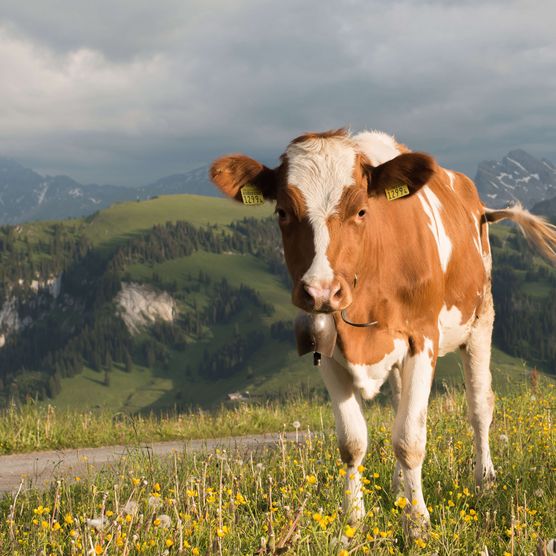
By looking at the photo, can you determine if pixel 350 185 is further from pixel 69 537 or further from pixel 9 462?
pixel 9 462

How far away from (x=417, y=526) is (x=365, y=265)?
2245mm

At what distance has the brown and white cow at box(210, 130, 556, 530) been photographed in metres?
5.48

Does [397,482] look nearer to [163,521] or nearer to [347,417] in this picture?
[347,417]

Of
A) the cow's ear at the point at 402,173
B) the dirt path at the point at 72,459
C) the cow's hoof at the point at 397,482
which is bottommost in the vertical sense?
the dirt path at the point at 72,459

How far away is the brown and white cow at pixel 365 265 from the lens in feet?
18.0

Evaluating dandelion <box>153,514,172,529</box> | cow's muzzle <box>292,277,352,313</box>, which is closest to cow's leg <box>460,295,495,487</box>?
cow's muzzle <box>292,277,352,313</box>

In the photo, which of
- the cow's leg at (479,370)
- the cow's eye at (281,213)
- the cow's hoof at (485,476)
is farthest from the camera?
the cow's leg at (479,370)

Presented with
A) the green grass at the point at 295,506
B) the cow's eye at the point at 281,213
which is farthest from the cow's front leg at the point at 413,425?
the cow's eye at the point at 281,213

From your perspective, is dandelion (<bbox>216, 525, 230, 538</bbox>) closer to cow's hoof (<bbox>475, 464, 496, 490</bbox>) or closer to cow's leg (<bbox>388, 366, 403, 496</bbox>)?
cow's leg (<bbox>388, 366, 403, 496</bbox>)

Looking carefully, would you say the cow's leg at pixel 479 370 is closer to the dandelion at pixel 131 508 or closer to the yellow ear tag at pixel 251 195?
the yellow ear tag at pixel 251 195

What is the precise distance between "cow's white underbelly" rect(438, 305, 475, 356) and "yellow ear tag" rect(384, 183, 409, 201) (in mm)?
1633

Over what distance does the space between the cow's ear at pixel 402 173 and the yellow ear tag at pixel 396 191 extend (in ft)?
0.04

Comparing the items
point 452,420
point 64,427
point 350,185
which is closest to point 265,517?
point 350,185

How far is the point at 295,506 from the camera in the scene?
6.32 m
